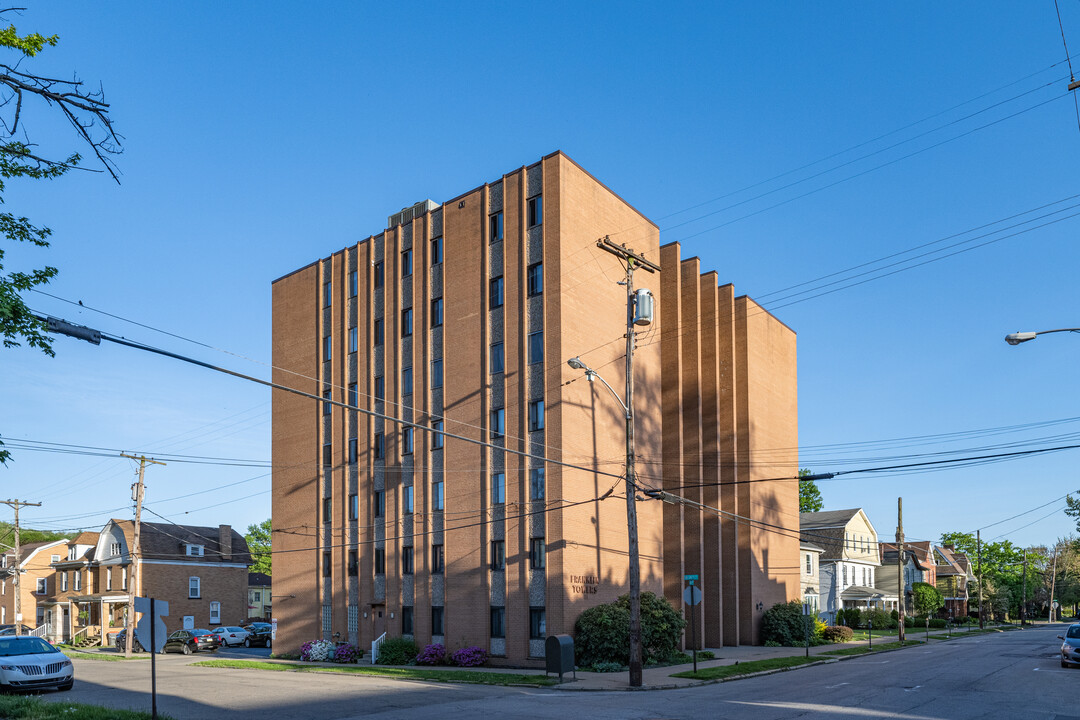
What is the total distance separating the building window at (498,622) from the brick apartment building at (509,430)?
12cm

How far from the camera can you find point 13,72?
365 inches

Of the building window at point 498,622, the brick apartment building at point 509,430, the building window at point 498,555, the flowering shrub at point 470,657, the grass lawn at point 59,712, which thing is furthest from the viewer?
the building window at point 498,555

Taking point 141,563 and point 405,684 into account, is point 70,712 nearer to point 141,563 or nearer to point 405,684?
point 405,684

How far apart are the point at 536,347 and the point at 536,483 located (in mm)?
5484

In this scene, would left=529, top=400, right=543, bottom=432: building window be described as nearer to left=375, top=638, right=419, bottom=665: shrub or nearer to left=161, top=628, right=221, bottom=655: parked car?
left=375, top=638, right=419, bottom=665: shrub

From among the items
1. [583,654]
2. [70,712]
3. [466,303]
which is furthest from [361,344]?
[70,712]

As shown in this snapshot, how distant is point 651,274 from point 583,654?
60.3 feet

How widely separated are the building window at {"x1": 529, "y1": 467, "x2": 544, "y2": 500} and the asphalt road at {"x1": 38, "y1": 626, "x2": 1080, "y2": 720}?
9.20 meters

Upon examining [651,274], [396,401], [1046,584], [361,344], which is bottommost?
[1046,584]

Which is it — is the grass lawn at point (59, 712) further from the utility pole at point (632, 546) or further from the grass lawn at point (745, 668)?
the grass lawn at point (745, 668)

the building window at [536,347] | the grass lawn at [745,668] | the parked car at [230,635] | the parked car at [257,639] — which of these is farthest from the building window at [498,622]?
the parked car at [257,639]

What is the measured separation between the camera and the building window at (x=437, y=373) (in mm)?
38294

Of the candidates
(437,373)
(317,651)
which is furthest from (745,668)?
(317,651)

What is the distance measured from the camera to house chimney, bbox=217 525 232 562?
68250 mm
